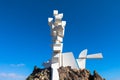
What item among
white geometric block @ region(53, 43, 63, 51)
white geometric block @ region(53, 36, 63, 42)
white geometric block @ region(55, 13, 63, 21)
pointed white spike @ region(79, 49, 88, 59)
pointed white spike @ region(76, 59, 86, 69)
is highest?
white geometric block @ region(55, 13, 63, 21)

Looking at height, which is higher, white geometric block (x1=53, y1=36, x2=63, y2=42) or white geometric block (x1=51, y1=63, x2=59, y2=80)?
white geometric block (x1=53, y1=36, x2=63, y2=42)

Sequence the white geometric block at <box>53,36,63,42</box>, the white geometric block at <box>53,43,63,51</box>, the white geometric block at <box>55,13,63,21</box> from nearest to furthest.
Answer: the white geometric block at <box>53,43,63,51</box> < the white geometric block at <box>53,36,63,42</box> < the white geometric block at <box>55,13,63,21</box>

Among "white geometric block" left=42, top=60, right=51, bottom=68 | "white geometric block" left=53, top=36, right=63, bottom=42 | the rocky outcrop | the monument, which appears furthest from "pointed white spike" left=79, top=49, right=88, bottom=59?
"white geometric block" left=42, top=60, right=51, bottom=68

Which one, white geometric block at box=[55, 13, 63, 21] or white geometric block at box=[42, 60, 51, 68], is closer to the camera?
white geometric block at box=[42, 60, 51, 68]

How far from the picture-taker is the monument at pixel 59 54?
43.9m

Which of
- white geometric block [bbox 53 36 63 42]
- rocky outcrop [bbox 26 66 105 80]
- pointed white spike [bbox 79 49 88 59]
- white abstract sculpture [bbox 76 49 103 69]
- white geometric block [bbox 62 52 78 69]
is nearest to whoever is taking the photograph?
rocky outcrop [bbox 26 66 105 80]

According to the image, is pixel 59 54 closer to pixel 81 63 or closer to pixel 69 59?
pixel 69 59

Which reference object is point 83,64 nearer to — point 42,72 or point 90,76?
point 90,76

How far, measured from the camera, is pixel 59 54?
145 ft

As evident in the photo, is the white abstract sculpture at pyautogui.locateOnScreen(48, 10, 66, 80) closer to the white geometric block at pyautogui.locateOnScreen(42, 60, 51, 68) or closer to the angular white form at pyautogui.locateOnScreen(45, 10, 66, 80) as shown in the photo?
the angular white form at pyautogui.locateOnScreen(45, 10, 66, 80)

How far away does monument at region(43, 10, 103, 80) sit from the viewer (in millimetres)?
43938

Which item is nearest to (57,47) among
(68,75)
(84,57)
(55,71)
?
(55,71)

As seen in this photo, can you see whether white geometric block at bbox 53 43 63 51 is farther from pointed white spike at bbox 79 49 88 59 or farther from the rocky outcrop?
pointed white spike at bbox 79 49 88 59

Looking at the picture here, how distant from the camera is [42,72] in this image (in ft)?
143
